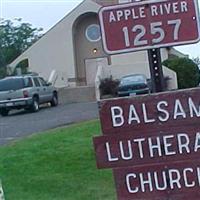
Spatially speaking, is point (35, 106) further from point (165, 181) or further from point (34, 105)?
point (165, 181)

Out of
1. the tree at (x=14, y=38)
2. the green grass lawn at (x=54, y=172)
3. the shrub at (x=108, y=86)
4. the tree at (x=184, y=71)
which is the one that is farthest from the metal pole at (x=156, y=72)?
the tree at (x=14, y=38)

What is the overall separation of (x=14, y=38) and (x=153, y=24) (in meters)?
74.5

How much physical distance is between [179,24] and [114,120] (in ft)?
2.69

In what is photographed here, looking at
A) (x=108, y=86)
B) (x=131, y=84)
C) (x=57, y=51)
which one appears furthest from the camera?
(x=57, y=51)

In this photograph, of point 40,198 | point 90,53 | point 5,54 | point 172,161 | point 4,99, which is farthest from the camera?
point 5,54

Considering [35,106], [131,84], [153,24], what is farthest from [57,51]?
[153,24]

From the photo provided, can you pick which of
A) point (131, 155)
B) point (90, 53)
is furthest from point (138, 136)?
point (90, 53)

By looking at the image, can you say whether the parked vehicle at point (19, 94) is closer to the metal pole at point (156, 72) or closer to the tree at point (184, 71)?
the tree at point (184, 71)

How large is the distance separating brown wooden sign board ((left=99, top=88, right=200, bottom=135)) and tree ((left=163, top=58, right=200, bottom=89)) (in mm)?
40291

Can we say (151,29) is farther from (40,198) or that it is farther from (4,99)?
(4,99)

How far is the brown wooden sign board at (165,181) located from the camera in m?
5.47

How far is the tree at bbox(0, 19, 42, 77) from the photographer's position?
7656 centimetres

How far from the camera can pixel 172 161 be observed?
5477mm

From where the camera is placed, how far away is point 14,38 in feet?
260
